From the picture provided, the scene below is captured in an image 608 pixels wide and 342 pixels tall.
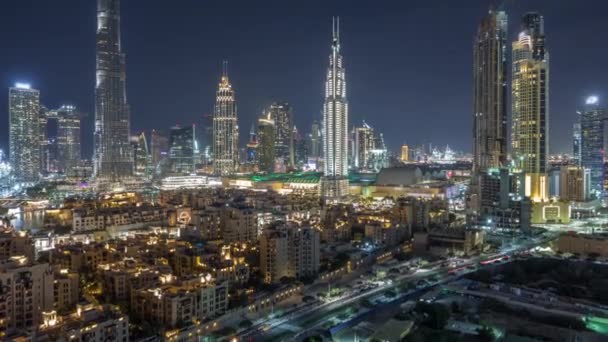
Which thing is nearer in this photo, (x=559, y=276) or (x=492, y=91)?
(x=559, y=276)

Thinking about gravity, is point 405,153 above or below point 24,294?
above

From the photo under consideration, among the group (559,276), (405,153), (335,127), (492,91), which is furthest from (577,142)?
(405,153)

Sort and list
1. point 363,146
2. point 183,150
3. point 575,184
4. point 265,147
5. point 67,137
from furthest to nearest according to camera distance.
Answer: point 363,146 < point 67,137 < point 183,150 < point 265,147 < point 575,184

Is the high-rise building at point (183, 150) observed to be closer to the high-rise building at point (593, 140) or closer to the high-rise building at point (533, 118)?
the high-rise building at point (533, 118)

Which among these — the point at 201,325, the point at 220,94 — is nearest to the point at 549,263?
the point at 201,325

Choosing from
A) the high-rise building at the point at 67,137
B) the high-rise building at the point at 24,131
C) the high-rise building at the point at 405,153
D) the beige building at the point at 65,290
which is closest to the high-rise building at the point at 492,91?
the beige building at the point at 65,290

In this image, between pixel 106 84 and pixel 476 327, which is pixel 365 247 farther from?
pixel 106 84

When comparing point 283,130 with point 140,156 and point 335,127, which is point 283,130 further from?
point 335,127

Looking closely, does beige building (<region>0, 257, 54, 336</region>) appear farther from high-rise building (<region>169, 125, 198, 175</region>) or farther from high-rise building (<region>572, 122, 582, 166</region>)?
high-rise building (<region>169, 125, 198, 175</region>)
